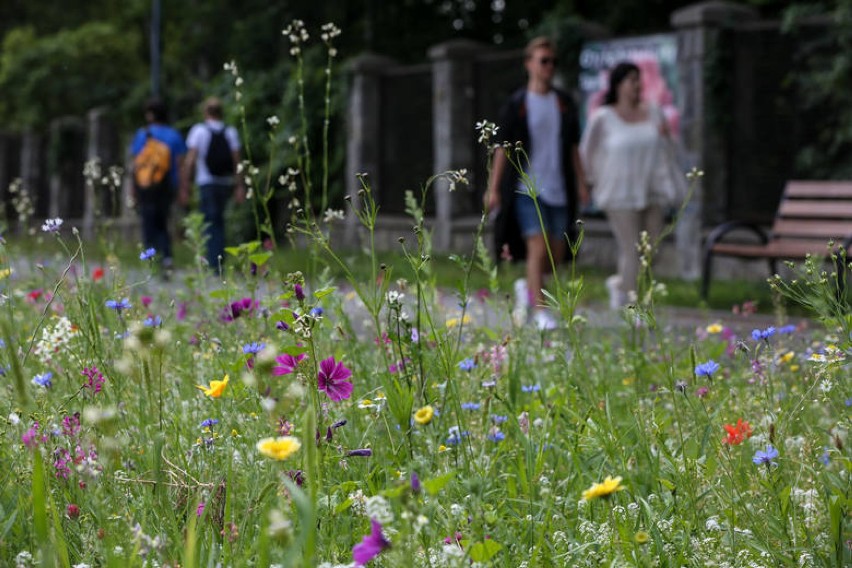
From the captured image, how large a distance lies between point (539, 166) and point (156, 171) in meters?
6.10

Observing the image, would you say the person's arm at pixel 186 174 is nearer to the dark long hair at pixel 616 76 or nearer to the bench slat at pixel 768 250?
the dark long hair at pixel 616 76

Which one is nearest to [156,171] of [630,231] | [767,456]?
[630,231]

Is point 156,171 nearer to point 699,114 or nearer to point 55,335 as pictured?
point 699,114

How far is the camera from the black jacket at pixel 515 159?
8188mm

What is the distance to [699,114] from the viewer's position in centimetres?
1500

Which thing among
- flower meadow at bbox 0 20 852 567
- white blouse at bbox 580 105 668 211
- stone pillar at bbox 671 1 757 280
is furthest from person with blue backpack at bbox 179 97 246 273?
flower meadow at bbox 0 20 852 567

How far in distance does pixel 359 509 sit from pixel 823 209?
30.0ft

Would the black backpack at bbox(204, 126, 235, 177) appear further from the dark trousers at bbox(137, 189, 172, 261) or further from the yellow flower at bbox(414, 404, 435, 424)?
the yellow flower at bbox(414, 404, 435, 424)

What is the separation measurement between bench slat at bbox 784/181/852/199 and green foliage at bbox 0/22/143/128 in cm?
2424

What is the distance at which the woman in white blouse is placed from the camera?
9.20 metres

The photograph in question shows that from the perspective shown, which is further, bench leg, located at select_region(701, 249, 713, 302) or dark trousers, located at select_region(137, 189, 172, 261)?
dark trousers, located at select_region(137, 189, 172, 261)

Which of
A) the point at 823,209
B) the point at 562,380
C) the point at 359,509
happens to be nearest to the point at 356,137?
the point at 823,209

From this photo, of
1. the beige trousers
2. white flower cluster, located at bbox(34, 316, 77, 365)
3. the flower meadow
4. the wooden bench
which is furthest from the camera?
the wooden bench

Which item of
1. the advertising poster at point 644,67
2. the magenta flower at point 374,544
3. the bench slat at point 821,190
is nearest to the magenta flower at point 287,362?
the magenta flower at point 374,544
